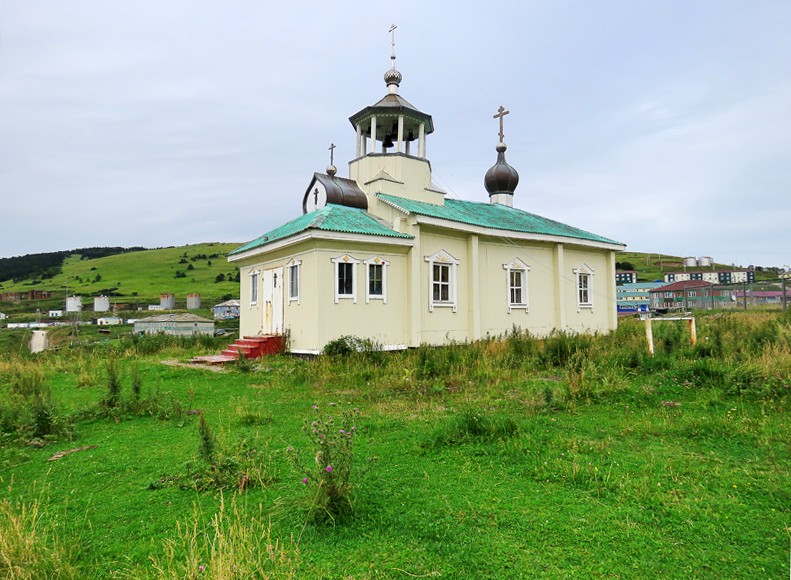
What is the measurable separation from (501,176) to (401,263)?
8.96m

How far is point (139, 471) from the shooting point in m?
4.98

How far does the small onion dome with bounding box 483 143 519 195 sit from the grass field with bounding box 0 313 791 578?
13632 millimetres

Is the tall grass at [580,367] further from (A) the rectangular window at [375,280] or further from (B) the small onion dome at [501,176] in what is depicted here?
(B) the small onion dome at [501,176]

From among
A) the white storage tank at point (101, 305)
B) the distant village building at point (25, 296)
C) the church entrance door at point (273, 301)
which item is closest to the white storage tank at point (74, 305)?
the white storage tank at point (101, 305)

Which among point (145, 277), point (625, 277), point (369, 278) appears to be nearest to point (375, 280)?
point (369, 278)

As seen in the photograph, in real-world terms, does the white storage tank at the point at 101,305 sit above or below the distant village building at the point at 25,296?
below

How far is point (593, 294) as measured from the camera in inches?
795

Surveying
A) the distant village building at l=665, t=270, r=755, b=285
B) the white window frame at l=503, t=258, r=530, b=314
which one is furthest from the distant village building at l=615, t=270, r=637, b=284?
the white window frame at l=503, t=258, r=530, b=314

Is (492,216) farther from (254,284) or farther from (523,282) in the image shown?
(254,284)

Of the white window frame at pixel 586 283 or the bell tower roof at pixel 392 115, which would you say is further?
the white window frame at pixel 586 283

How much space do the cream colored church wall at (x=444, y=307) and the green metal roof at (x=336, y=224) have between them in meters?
1.08

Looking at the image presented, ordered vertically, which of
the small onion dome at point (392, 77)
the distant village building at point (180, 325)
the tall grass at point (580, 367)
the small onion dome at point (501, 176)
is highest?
the small onion dome at point (392, 77)

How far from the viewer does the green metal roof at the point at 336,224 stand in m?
13.5

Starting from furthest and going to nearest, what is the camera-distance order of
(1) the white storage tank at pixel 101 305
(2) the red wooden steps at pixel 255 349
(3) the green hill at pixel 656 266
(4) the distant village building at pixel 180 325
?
(3) the green hill at pixel 656 266 < (1) the white storage tank at pixel 101 305 < (4) the distant village building at pixel 180 325 < (2) the red wooden steps at pixel 255 349
